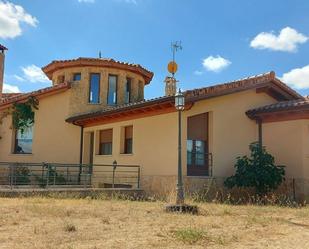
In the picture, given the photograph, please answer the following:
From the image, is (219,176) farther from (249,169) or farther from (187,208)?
(187,208)

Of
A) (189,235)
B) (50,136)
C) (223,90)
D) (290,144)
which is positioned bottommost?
(189,235)

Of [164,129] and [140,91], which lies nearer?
[164,129]

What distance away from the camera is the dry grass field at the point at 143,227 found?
686 cm

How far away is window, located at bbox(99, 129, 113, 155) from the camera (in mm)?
18906

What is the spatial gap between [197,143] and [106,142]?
5.04 m

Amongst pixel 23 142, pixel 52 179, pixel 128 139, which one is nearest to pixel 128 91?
pixel 128 139

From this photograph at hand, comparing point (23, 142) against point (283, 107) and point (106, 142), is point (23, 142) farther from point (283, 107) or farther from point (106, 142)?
point (283, 107)

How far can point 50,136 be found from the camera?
19859 mm

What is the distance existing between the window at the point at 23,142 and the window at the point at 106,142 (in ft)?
11.2

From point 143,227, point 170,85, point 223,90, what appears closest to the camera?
point 143,227

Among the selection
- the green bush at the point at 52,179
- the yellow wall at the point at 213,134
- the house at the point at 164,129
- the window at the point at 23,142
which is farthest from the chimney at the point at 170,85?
the window at the point at 23,142

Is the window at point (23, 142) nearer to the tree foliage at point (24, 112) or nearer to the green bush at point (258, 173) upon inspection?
the tree foliage at point (24, 112)

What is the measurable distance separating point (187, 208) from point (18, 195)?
6.06 m

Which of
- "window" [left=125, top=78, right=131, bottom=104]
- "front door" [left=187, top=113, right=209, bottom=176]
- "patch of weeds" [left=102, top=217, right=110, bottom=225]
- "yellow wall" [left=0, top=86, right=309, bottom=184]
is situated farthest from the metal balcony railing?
"patch of weeds" [left=102, top=217, right=110, bottom=225]
